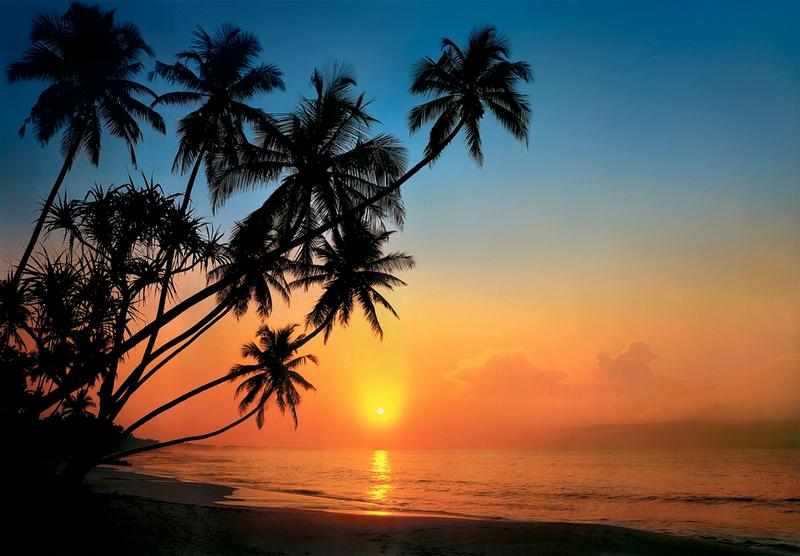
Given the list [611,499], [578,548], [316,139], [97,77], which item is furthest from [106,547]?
[611,499]

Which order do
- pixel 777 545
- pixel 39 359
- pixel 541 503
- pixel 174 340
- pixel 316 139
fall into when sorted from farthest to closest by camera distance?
1. pixel 541 503
2. pixel 777 545
3. pixel 316 139
4. pixel 174 340
5. pixel 39 359

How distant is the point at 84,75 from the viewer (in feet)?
56.7

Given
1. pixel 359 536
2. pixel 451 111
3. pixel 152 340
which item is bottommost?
pixel 359 536

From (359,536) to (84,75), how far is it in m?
17.4

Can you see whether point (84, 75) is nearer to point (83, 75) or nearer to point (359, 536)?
point (83, 75)

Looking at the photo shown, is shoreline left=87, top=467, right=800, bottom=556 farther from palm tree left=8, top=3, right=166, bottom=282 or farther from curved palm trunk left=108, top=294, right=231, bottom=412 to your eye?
palm tree left=8, top=3, right=166, bottom=282

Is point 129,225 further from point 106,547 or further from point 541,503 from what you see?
point 541,503

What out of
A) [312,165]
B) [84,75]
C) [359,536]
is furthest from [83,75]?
[359,536]

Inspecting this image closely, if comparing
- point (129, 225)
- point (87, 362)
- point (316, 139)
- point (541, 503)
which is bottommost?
point (541, 503)

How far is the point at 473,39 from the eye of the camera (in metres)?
Result: 14.6

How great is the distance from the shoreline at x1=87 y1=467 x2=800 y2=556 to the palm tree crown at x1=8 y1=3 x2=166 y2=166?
1252 centimetres

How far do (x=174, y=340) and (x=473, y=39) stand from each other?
1155 cm

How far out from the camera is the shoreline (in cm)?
1248

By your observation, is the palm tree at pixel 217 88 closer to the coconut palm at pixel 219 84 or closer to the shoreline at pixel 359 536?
the coconut palm at pixel 219 84
